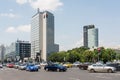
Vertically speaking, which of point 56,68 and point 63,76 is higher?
point 56,68

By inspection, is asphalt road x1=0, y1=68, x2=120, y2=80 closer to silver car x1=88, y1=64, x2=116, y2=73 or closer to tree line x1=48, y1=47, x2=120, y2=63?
silver car x1=88, y1=64, x2=116, y2=73

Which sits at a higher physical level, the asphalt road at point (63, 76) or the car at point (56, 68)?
the car at point (56, 68)

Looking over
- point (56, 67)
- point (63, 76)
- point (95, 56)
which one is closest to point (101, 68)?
point (56, 67)

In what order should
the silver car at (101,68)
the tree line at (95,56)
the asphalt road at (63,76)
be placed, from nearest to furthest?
the asphalt road at (63,76) → the silver car at (101,68) → the tree line at (95,56)

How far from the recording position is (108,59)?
135 meters

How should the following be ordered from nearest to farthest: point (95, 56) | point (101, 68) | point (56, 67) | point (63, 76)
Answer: point (63, 76), point (101, 68), point (56, 67), point (95, 56)

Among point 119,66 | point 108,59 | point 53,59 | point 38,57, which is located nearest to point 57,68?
point 119,66

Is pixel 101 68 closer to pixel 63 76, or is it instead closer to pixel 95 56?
pixel 63 76

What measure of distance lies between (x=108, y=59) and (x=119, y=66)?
78.8 meters

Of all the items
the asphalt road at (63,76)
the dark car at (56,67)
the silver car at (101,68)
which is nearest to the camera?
the asphalt road at (63,76)

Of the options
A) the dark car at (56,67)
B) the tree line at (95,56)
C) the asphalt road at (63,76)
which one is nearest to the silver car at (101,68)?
the dark car at (56,67)

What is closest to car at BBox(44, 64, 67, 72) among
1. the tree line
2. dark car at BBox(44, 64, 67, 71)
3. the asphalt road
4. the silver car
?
dark car at BBox(44, 64, 67, 71)

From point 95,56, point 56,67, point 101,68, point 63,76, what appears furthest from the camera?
point 95,56

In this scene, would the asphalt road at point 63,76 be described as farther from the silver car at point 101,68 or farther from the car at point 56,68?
the car at point 56,68
